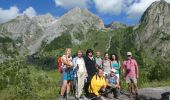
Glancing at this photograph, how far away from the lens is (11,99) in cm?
2052

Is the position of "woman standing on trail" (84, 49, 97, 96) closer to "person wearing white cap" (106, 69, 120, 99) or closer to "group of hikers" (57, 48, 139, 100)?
"group of hikers" (57, 48, 139, 100)

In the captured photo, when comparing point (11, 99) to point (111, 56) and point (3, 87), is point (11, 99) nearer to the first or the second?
point (111, 56)

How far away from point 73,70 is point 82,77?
515mm

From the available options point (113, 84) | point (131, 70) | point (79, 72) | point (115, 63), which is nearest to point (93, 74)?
point (79, 72)

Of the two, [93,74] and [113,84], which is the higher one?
[93,74]

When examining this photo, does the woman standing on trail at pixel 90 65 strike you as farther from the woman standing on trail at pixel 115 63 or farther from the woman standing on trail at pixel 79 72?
the woman standing on trail at pixel 115 63

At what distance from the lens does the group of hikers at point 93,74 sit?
1673cm

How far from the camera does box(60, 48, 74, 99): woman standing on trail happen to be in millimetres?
17625

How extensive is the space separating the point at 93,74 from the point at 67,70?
4.04 feet

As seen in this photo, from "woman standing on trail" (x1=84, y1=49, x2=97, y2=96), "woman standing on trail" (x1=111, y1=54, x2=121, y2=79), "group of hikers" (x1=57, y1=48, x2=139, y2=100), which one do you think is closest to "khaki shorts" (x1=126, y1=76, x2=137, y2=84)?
"group of hikers" (x1=57, y1=48, x2=139, y2=100)

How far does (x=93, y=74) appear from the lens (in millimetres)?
18141

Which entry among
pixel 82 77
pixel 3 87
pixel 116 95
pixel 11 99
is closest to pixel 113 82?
pixel 116 95

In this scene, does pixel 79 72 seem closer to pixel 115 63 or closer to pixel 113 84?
pixel 113 84

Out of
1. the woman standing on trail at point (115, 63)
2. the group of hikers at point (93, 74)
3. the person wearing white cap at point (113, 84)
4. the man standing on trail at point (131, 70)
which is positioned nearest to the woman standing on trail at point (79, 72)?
the group of hikers at point (93, 74)
